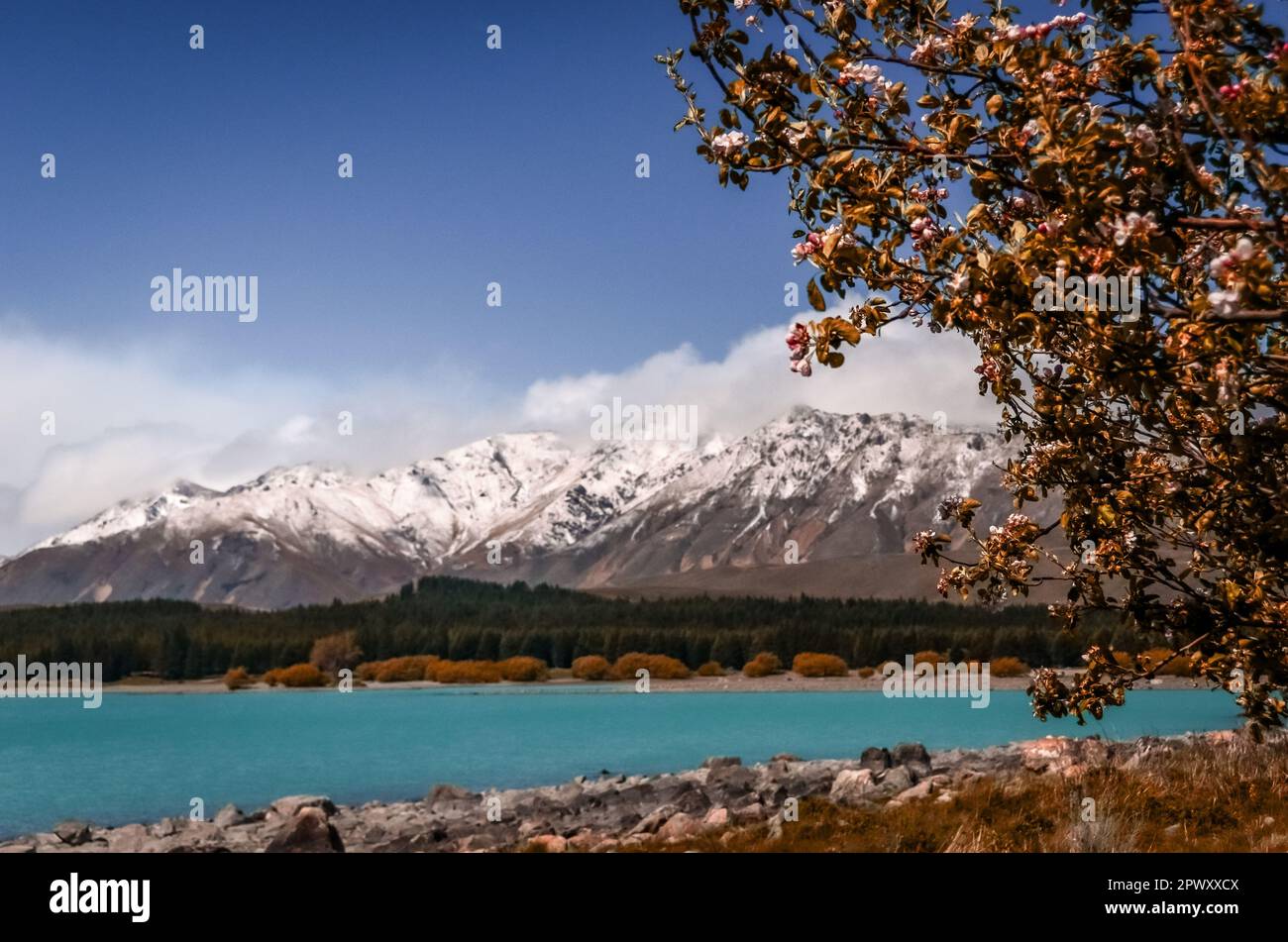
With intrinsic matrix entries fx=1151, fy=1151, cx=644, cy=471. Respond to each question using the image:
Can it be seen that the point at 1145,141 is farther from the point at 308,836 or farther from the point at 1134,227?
the point at 308,836

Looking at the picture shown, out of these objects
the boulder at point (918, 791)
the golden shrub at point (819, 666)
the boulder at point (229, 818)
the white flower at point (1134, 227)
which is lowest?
the golden shrub at point (819, 666)

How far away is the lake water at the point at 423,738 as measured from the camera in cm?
4509

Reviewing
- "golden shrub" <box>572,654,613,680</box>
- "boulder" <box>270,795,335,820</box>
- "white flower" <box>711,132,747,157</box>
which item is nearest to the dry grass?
"white flower" <box>711,132,747,157</box>

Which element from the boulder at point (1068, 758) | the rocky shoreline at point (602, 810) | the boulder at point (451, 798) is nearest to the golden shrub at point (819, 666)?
the rocky shoreline at point (602, 810)

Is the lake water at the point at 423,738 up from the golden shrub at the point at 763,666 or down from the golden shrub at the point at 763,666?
up

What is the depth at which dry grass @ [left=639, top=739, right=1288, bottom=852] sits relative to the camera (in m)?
13.5

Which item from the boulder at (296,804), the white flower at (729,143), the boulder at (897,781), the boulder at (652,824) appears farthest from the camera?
the boulder at (296,804)

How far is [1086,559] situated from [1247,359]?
4.88 m

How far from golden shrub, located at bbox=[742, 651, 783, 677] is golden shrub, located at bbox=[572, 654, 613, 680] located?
56.8 feet

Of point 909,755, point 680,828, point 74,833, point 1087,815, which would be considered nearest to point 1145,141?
point 1087,815

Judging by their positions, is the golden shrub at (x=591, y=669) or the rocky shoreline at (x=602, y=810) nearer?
the rocky shoreline at (x=602, y=810)

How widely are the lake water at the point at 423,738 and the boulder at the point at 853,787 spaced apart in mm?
8785

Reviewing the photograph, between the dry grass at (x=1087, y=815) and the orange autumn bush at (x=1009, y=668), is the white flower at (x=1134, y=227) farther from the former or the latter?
the orange autumn bush at (x=1009, y=668)
